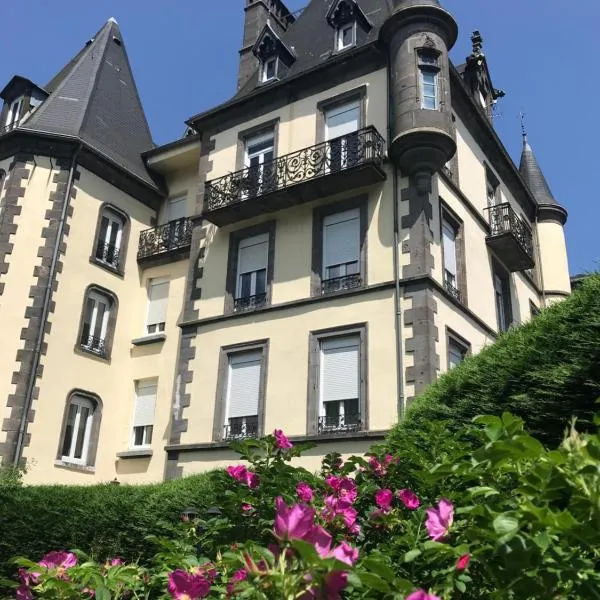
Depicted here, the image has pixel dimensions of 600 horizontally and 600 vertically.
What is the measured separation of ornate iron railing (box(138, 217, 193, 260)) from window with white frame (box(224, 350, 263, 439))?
481 centimetres

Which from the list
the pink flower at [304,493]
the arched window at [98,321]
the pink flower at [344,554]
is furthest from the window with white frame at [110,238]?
the pink flower at [344,554]

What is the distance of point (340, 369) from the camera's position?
13.6m

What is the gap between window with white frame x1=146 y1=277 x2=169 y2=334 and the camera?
1841cm

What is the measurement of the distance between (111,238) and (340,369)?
8.57m

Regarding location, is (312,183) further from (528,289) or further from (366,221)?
(528,289)

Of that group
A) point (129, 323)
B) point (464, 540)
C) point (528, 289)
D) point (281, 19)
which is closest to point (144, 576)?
point (464, 540)

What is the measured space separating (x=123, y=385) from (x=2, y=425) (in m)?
3.47

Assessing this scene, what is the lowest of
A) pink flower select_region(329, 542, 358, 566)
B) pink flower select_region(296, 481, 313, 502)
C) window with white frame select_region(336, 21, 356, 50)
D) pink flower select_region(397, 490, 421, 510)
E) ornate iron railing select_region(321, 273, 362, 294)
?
pink flower select_region(329, 542, 358, 566)

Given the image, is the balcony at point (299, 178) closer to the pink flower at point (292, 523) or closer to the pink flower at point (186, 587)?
the pink flower at point (186, 587)

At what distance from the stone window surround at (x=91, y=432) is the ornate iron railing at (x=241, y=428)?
13.4ft

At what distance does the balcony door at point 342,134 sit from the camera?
14.6 metres

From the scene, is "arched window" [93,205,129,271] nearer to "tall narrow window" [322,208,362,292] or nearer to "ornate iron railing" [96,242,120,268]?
"ornate iron railing" [96,242,120,268]

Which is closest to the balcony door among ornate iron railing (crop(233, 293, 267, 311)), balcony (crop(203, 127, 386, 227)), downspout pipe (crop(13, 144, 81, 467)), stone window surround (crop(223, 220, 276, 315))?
balcony (crop(203, 127, 386, 227))

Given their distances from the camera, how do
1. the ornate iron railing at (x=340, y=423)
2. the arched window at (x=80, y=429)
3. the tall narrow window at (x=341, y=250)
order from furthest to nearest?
the arched window at (x=80, y=429) → the tall narrow window at (x=341, y=250) → the ornate iron railing at (x=340, y=423)
